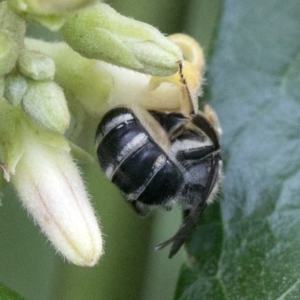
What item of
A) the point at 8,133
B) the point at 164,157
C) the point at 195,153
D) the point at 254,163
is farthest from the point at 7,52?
the point at 254,163

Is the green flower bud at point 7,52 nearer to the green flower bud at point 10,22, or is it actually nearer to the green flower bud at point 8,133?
the green flower bud at point 10,22

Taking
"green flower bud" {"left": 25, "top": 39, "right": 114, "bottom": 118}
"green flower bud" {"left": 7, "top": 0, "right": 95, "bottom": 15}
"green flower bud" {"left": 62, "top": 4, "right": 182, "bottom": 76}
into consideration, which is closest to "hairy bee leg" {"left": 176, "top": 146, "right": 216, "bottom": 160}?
"green flower bud" {"left": 25, "top": 39, "right": 114, "bottom": 118}

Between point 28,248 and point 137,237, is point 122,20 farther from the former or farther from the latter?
point 28,248

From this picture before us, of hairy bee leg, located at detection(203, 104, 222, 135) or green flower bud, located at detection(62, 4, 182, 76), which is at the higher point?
green flower bud, located at detection(62, 4, 182, 76)

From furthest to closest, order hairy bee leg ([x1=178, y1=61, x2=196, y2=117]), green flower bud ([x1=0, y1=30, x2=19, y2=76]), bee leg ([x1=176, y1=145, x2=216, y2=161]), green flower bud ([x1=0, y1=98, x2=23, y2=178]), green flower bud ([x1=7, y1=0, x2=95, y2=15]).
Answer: bee leg ([x1=176, y1=145, x2=216, y2=161]) < hairy bee leg ([x1=178, y1=61, x2=196, y2=117]) < green flower bud ([x1=0, y1=98, x2=23, y2=178]) < green flower bud ([x1=0, y1=30, x2=19, y2=76]) < green flower bud ([x1=7, y1=0, x2=95, y2=15])

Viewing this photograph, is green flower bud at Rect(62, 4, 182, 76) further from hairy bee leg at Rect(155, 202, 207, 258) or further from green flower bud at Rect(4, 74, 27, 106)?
hairy bee leg at Rect(155, 202, 207, 258)

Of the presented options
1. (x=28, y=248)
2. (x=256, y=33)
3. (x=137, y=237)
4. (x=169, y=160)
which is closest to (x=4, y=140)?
(x=169, y=160)
